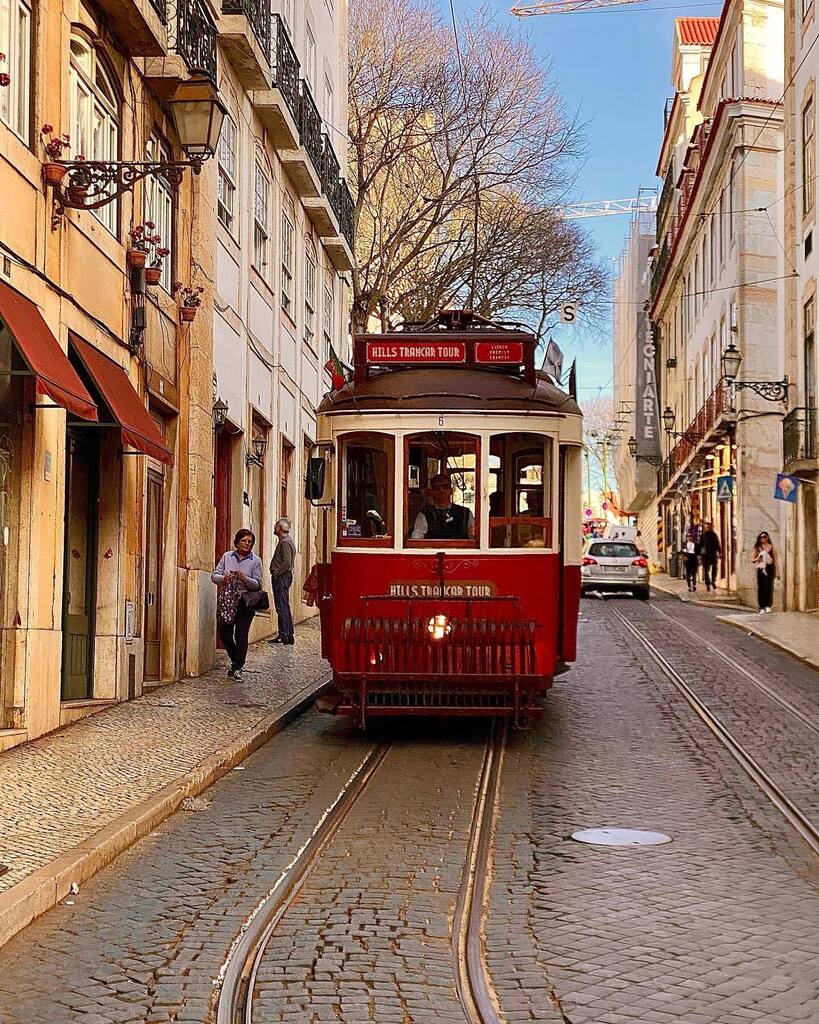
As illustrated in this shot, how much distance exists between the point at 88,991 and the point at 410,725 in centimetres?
819

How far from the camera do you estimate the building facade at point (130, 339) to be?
11305mm

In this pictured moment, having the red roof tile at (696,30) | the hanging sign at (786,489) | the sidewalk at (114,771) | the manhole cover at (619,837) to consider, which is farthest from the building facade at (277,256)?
the red roof tile at (696,30)

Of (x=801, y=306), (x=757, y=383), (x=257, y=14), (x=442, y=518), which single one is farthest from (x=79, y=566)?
(x=801, y=306)

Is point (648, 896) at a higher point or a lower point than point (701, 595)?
lower

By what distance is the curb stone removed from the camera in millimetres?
6441

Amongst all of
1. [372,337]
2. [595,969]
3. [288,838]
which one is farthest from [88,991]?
[372,337]

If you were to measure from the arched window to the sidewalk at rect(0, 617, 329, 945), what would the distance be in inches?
184

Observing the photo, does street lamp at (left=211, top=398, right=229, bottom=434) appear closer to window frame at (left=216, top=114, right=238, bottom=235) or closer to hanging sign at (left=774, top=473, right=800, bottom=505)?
window frame at (left=216, top=114, right=238, bottom=235)

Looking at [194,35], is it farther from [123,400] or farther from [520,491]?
[520,491]

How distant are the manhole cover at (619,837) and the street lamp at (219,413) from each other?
34.3ft

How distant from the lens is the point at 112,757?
35.2ft

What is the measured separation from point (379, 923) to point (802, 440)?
84.6 ft

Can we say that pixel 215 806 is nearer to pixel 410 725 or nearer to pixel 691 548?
pixel 410 725

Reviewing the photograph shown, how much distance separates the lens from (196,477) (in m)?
17.0
